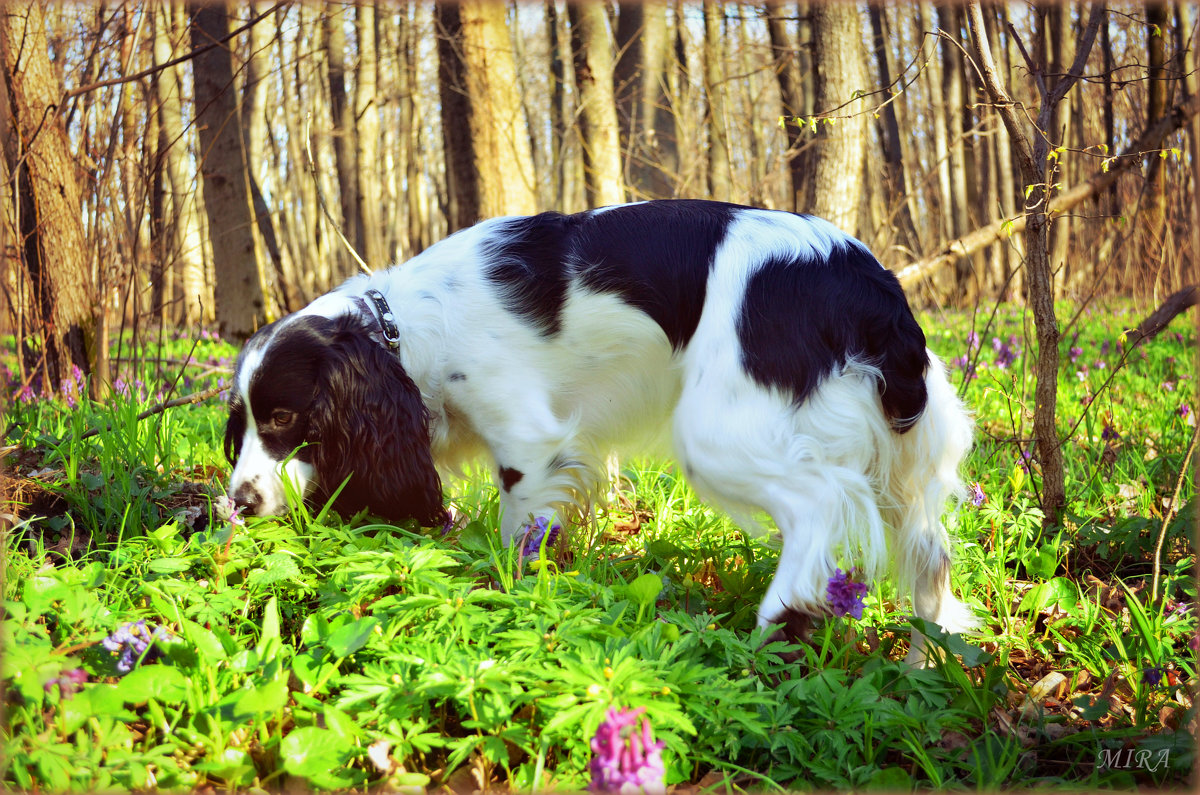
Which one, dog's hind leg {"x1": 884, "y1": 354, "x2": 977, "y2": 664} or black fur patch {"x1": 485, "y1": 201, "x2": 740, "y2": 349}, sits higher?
black fur patch {"x1": 485, "y1": 201, "x2": 740, "y2": 349}

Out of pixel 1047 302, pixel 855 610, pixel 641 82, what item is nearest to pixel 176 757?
pixel 855 610

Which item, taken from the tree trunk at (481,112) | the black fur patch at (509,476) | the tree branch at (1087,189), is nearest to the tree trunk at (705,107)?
the tree trunk at (481,112)

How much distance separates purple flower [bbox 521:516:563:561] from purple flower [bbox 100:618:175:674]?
998 mm

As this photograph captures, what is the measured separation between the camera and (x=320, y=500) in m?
2.75

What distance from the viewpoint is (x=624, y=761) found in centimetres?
141

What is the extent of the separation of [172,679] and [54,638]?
48cm

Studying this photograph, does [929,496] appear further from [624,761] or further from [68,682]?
[68,682]

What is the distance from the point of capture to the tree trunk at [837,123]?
5332mm

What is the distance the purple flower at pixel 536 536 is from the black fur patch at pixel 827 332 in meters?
0.77

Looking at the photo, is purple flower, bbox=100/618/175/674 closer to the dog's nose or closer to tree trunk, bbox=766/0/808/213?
the dog's nose

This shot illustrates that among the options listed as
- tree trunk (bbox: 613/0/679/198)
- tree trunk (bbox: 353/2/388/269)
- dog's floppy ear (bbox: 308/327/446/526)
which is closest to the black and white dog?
dog's floppy ear (bbox: 308/327/446/526)

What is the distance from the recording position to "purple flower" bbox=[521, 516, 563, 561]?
8.13 feet

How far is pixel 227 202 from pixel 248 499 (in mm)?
6191

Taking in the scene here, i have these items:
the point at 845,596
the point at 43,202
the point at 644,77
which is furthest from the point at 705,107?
the point at 845,596
